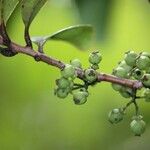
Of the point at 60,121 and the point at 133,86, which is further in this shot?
the point at 60,121

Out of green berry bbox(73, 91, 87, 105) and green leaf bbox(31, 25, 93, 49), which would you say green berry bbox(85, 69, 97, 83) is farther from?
green leaf bbox(31, 25, 93, 49)

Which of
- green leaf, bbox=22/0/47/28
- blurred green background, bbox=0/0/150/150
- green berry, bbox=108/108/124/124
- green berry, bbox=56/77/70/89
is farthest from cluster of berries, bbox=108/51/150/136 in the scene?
blurred green background, bbox=0/0/150/150

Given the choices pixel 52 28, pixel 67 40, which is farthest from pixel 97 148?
pixel 67 40

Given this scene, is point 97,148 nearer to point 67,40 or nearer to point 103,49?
point 103,49

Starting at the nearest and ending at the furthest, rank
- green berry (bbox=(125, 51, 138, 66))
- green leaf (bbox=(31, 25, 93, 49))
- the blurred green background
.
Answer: green berry (bbox=(125, 51, 138, 66)) < green leaf (bbox=(31, 25, 93, 49)) < the blurred green background

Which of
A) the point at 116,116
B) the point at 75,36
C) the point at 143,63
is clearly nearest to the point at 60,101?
the point at 75,36

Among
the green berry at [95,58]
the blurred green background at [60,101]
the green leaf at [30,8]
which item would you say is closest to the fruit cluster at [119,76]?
the green berry at [95,58]
